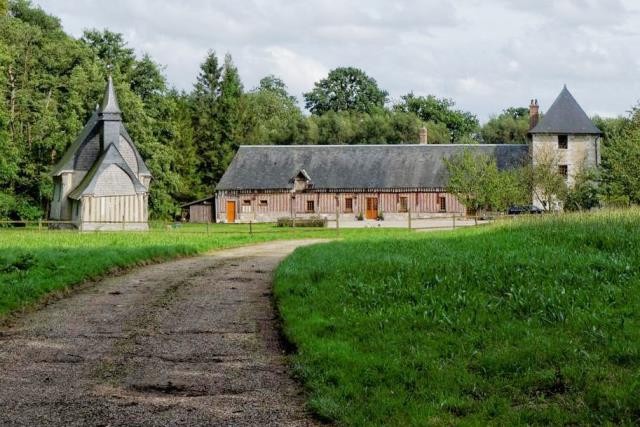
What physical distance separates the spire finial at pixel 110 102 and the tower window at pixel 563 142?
3191 centimetres

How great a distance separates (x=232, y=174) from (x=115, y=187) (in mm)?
15127

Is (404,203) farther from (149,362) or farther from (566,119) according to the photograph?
(149,362)

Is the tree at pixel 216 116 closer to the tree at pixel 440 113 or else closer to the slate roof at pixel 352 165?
the slate roof at pixel 352 165

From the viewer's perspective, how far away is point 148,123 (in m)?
56.7

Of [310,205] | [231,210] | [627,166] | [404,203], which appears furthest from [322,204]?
[627,166]

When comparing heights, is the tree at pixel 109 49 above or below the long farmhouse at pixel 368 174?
above

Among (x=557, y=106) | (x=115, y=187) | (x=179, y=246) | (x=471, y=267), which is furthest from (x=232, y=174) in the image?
(x=471, y=267)

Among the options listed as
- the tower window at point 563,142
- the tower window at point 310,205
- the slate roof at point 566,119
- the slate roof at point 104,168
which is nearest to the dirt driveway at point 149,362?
the slate roof at point 104,168

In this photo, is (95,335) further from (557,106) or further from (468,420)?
(557,106)

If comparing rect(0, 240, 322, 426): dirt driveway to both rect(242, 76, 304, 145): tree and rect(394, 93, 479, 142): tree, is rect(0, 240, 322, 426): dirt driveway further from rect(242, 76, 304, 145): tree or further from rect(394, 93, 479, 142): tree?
rect(394, 93, 479, 142): tree

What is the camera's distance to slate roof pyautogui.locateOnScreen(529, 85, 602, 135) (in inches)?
2320

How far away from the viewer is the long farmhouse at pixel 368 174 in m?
59.2

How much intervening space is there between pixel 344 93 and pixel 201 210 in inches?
1718

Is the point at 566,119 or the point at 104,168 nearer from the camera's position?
the point at 104,168
